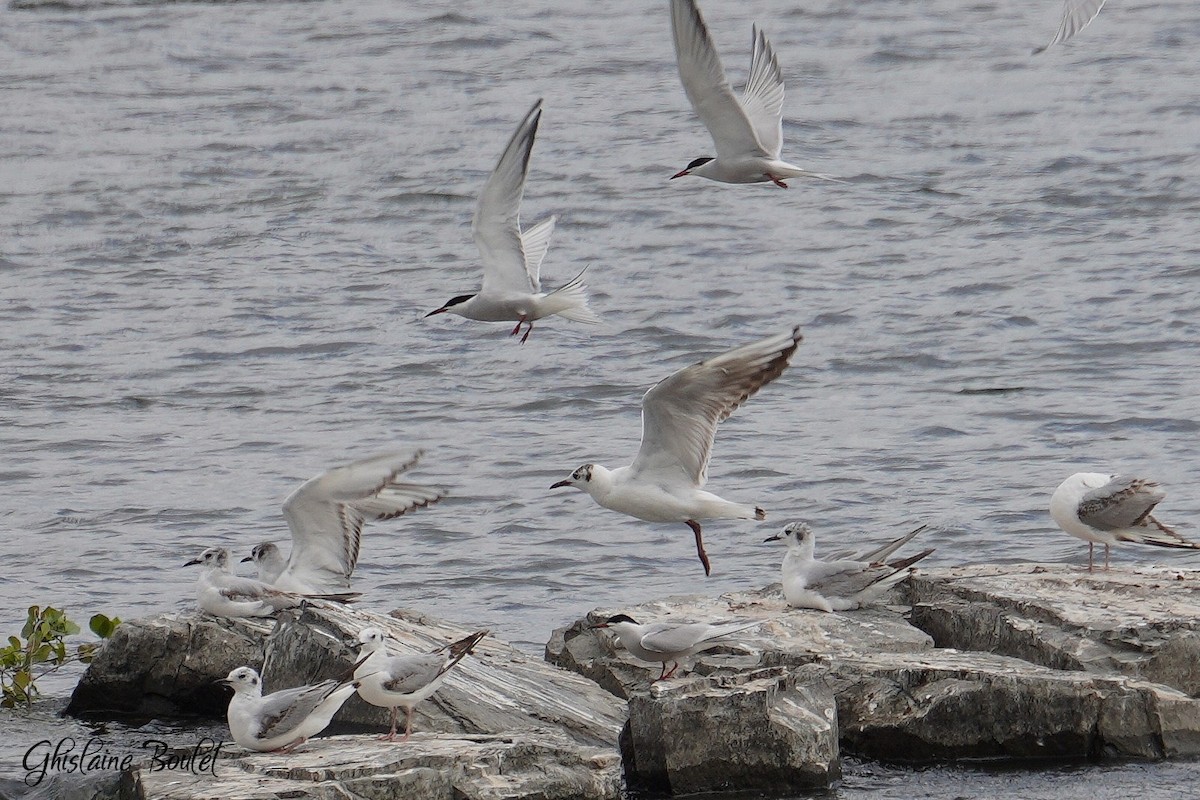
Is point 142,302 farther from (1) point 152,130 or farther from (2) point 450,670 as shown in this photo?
(2) point 450,670

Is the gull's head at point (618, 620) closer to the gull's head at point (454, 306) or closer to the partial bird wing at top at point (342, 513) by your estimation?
the partial bird wing at top at point (342, 513)

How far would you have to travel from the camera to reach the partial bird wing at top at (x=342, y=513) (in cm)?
969

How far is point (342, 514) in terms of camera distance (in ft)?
32.0

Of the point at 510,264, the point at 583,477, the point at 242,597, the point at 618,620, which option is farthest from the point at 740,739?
the point at 510,264

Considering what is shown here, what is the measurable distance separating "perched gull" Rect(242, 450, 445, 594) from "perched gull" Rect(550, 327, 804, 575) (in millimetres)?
789

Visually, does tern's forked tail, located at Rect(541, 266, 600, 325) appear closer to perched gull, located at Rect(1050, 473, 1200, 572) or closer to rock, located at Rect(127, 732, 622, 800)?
perched gull, located at Rect(1050, 473, 1200, 572)

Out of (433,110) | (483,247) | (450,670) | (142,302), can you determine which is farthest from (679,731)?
(433,110)

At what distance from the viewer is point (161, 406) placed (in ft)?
55.0

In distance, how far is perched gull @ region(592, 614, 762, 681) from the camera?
8.56 meters

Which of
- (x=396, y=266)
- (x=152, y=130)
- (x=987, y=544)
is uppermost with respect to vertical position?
(x=152, y=130)

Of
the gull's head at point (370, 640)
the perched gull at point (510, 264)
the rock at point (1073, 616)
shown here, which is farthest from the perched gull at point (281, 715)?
the perched gull at point (510, 264)

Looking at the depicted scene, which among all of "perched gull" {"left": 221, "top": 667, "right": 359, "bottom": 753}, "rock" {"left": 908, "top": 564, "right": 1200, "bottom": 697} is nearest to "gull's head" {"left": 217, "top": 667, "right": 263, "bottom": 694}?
"perched gull" {"left": 221, "top": 667, "right": 359, "bottom": 753}

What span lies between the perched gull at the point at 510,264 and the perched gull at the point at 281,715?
4.04 metres

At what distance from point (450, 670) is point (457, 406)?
8.35 m
